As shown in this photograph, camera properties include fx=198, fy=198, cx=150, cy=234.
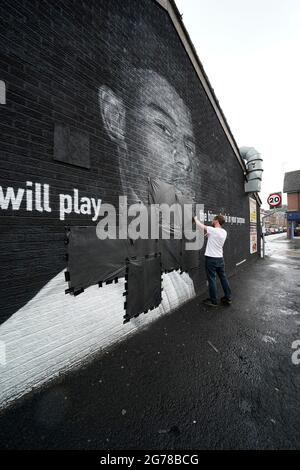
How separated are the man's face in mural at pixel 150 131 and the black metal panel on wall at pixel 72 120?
0.06 feet

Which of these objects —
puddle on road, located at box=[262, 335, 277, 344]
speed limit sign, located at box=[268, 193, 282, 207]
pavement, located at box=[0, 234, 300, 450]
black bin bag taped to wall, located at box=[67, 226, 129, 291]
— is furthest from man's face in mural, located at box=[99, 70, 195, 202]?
speed limit sign, located at box=[268, 193, 282, 207]

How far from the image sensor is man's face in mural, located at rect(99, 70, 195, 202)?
3.12 metres

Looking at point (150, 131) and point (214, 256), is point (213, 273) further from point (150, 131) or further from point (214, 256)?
point (150, 131)

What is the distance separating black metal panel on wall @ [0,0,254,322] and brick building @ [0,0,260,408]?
1 centimetres

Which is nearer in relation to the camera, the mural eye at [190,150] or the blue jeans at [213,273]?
the blue jeans at [213,273]

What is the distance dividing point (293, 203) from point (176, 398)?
34306mm

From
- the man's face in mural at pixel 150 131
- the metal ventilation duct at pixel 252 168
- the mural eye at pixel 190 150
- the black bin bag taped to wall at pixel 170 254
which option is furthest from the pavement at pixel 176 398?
the metal ventilation duct at pixel 252 168

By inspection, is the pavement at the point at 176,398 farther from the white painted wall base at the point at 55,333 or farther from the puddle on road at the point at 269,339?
the white painted wall base at the point at 55,333

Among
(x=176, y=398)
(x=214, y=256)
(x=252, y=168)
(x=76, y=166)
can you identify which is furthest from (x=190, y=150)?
(x=252, y=168)

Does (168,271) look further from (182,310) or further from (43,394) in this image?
(43,394)

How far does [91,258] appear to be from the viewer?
269 cm

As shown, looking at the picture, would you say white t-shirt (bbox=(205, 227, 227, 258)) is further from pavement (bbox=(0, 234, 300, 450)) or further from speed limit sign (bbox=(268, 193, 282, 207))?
speed limit sign (bbox=(268, 193, 282, 207))

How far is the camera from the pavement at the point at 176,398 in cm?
158
